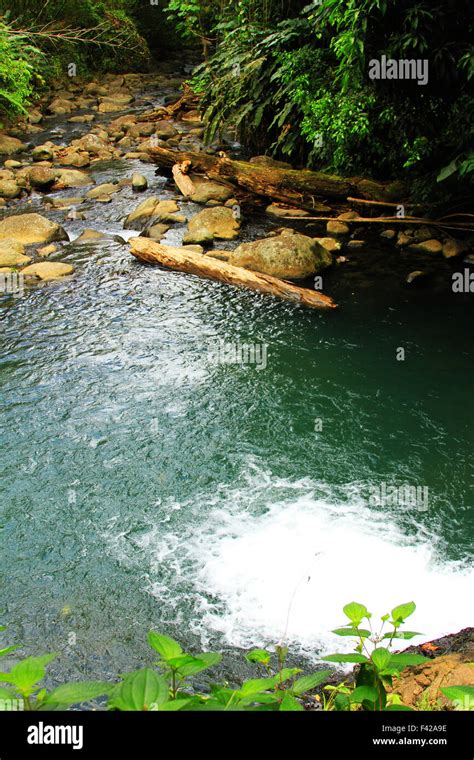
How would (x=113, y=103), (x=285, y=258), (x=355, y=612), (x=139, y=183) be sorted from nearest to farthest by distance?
(x=355, y=612), (x=285, y=258), (x=139, y=183), (x=113, y=103)

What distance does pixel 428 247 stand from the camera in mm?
11250

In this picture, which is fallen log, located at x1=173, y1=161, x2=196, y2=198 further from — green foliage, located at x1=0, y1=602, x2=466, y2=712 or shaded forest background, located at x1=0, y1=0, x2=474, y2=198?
green foliage, located at x1=0, y1=602, x2=466, y2=712

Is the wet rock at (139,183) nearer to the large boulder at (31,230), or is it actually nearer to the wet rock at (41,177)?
the wet rock at (41,177)

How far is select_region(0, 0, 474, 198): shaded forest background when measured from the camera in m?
8.50

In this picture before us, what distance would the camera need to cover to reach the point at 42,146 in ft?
56.5

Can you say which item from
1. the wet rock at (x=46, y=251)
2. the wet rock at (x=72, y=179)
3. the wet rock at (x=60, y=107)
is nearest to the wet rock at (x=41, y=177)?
the wet rock at (x=72, y=179)

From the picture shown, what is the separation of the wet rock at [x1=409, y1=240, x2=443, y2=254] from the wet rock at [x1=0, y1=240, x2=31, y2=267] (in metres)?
6.66

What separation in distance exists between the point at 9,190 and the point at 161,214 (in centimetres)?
378

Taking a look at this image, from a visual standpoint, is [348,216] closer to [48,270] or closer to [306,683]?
[48,270]

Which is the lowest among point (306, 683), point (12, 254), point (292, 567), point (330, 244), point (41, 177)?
point (292, 567)

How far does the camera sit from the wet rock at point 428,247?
11.2 m

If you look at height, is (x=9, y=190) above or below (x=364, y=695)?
above

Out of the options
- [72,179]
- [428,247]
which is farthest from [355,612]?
[72,179]

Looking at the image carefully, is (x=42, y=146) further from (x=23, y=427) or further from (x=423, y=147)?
(x=23, y=427)
